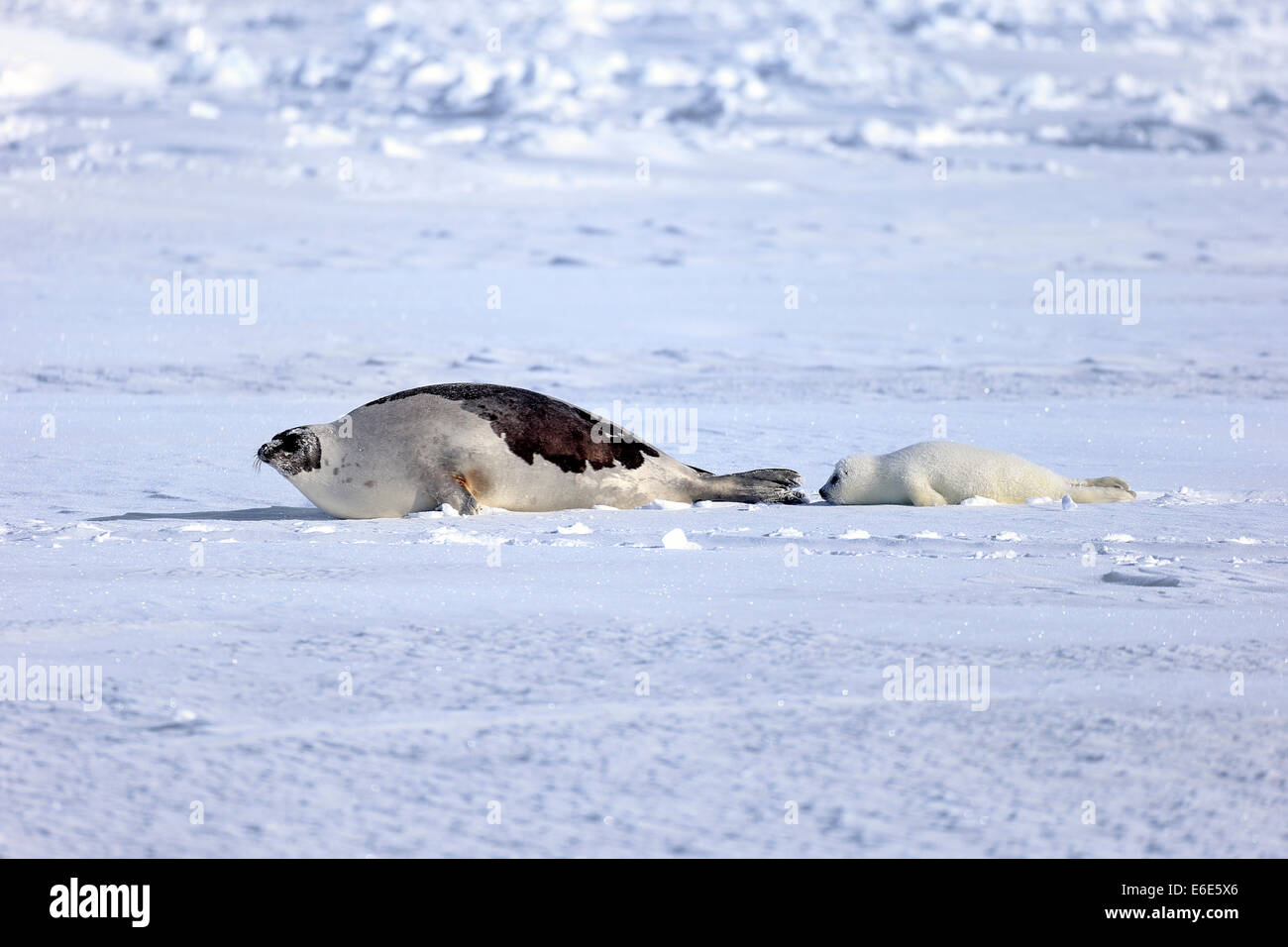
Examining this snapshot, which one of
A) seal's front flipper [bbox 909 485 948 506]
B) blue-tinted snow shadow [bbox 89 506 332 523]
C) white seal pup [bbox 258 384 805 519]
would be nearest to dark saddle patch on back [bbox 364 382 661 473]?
white seal pup [bbox 258 384 805 519]

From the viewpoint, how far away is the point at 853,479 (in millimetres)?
5480

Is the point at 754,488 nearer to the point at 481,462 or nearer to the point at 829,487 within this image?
the point at 829,487

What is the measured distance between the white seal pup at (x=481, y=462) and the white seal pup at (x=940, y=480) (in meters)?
0.21

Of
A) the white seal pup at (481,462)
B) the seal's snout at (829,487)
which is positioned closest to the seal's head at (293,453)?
the white seal pup at (481,462)

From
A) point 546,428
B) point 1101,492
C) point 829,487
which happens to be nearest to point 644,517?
point 546,428

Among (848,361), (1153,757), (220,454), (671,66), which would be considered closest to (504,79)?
(671,66)

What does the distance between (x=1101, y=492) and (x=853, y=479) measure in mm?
832

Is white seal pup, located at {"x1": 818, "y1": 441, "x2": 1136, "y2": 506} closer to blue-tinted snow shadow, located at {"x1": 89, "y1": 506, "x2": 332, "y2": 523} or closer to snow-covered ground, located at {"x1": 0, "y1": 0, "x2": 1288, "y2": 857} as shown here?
snow-covered ground, located at {"x1": 0, "y1": 0, "x2": 1288, "y2": 857}

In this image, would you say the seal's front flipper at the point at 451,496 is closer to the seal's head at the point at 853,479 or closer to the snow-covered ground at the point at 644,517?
the snow-covered ground at the point at 644,517

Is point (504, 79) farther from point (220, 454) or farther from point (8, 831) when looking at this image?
point (8, 831)

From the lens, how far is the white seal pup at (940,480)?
18.0 ft
